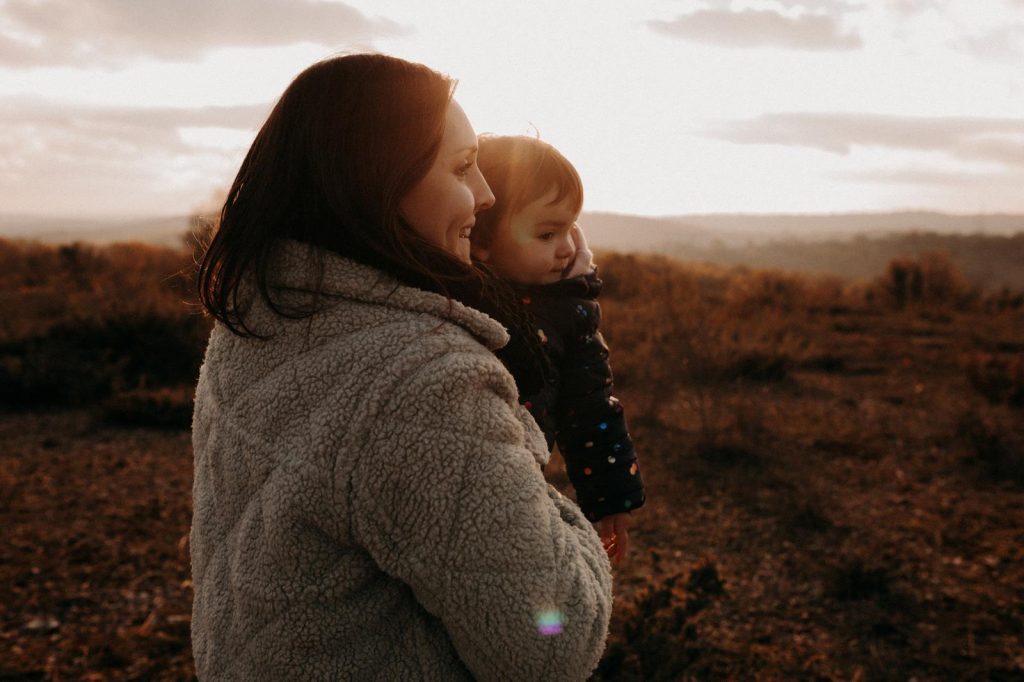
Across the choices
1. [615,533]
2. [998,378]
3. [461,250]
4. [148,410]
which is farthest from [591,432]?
[998,378]

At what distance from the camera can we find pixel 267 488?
3.03 feet

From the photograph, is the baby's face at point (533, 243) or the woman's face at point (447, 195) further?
the baby's face at point (533, 243)

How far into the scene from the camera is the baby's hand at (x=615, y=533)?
1750mm

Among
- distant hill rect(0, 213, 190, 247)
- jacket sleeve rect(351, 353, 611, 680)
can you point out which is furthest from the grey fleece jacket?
distant hill rect(0, 213, 190, 247)

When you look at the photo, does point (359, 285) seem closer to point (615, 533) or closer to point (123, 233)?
point (615, 533)

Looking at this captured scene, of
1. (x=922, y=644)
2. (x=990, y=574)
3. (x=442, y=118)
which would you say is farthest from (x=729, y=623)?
(x=442, y=118)

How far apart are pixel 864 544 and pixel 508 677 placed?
11.7ft

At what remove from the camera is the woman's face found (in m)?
1.03

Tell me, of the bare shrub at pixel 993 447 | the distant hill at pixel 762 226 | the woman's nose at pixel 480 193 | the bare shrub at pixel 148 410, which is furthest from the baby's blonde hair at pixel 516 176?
the distant hill at pixel 762 226

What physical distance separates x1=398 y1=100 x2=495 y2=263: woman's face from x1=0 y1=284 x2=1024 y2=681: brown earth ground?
2125mm

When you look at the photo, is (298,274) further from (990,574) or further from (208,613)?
(990,574)

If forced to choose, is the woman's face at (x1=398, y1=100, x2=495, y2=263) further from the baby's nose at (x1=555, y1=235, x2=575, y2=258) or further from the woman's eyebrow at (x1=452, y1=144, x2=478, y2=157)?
the baby's nose at (x1=555, y1=235, x2=575, y2=258)

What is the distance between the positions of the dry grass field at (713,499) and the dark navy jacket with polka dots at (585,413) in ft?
2.48

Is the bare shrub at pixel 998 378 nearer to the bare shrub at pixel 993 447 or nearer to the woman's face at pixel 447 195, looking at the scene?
the bare shrub at pixel 993 447
